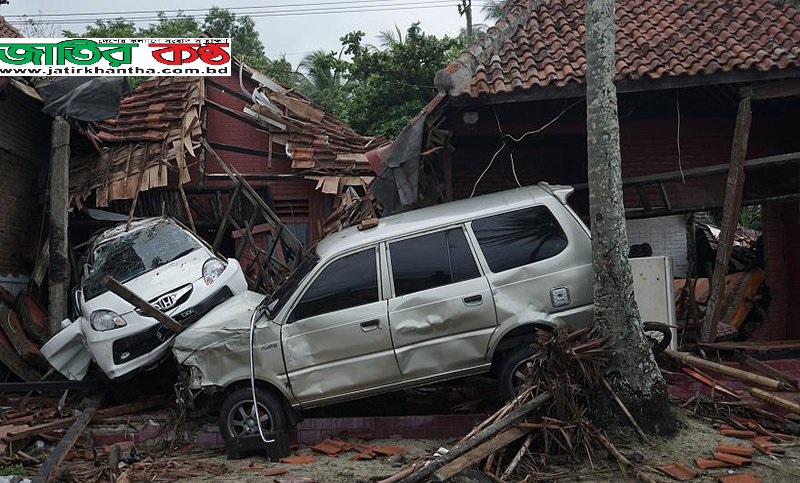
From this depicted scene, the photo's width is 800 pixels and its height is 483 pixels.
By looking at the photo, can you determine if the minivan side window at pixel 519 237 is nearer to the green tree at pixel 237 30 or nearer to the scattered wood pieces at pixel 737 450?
the scattered wood pieces at pixel 737 450

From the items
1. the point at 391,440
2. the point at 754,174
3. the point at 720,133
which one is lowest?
the point at 391,440

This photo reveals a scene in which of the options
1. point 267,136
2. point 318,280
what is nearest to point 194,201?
point 267,136

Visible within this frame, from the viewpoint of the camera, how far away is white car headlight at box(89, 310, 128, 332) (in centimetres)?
822

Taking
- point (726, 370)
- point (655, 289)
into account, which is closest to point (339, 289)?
point (655, 289)

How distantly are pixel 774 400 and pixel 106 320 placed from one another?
7.20m

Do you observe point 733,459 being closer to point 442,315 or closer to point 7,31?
point 442,315

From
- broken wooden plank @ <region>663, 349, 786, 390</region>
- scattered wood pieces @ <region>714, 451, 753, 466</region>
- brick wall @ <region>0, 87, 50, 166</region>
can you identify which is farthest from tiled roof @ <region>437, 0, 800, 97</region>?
brick wall @ <region>0, 87, 50, 166</region>

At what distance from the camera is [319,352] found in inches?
260

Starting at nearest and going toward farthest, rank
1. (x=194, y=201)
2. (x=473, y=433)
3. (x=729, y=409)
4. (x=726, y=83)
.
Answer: (x=473, y=433)
(x=729, y=409)
(x=726, y=83)
(x=194, y=201)

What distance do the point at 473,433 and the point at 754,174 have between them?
19.3 feet

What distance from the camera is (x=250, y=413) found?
6.70 meters

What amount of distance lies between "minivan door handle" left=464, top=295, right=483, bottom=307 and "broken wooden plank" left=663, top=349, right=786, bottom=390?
2.25m

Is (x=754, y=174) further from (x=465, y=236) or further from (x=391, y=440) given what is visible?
(x=391, y=440)

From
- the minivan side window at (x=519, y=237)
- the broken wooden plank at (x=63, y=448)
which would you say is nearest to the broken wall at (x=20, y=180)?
the broken wooden plank at (x=63, y=448)
